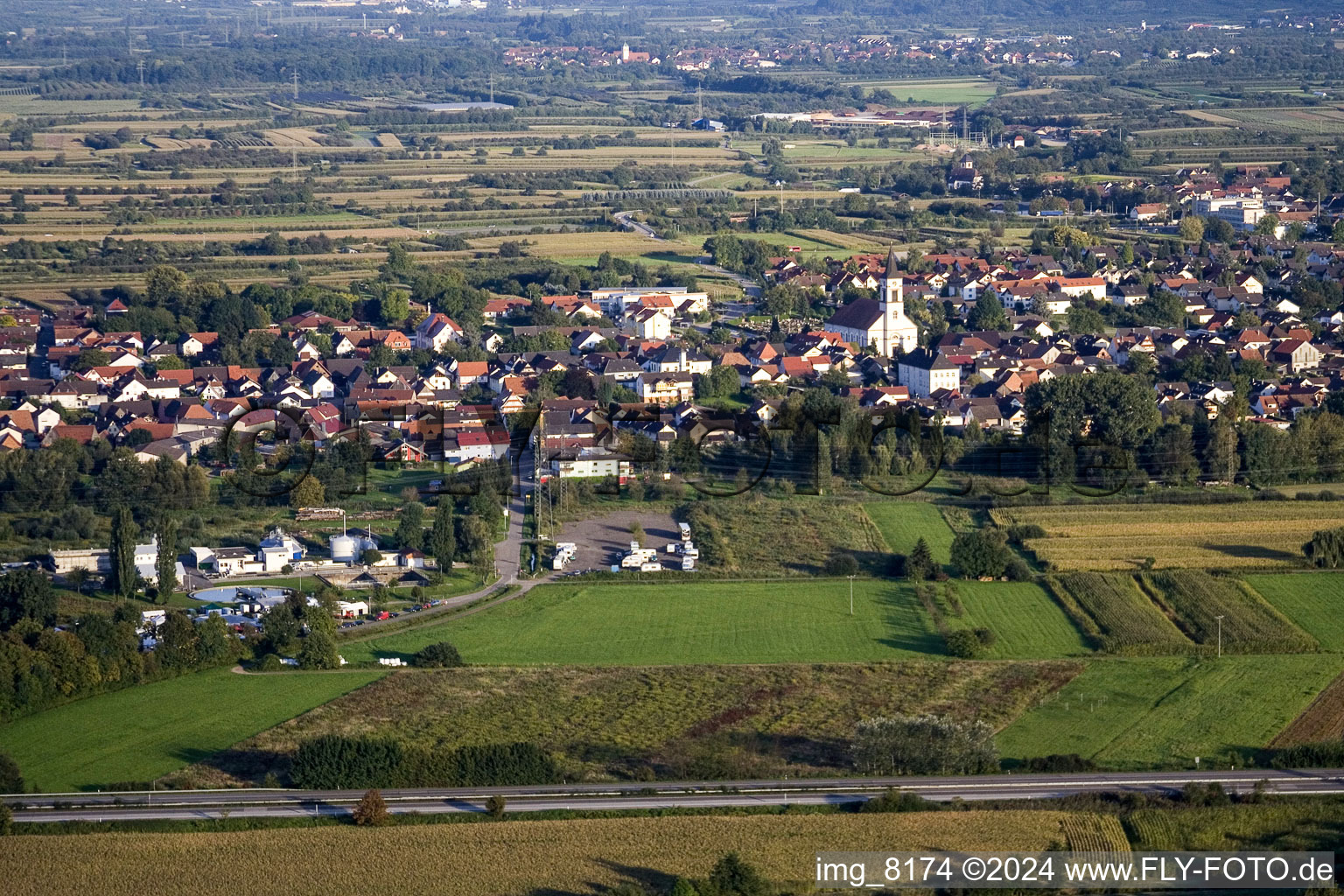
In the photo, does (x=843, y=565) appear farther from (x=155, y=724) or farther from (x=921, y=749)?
(x=155, y=724)

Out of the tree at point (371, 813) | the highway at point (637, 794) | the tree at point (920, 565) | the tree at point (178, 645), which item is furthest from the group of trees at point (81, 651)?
the tree at point (920, 565)

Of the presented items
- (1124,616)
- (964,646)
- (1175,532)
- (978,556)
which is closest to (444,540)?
(978,556)

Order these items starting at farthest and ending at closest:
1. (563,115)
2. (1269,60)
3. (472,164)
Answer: (1269,60), (563,115), (472,164)

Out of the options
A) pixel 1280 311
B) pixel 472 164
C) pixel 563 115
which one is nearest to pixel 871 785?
pixel 1280 311

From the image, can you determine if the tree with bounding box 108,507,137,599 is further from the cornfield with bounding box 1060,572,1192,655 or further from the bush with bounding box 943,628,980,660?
the cornfield with bounding box 1060,572,1192,655

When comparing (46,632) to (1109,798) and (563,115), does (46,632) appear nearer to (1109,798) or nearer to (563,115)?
(1109,798)

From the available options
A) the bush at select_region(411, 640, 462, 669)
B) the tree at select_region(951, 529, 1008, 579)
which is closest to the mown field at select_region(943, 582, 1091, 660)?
the tree at select_region(951, 529, 1008, 579)

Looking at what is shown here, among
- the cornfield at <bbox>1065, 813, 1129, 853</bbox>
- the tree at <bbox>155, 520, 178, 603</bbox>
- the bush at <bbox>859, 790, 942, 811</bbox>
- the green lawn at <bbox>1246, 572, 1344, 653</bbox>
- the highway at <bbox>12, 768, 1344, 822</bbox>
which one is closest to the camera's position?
the cornfield at <bbox>1065, 813, 1129, 853</bbox>

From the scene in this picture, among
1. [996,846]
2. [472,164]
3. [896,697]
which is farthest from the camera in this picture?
[472,164]
